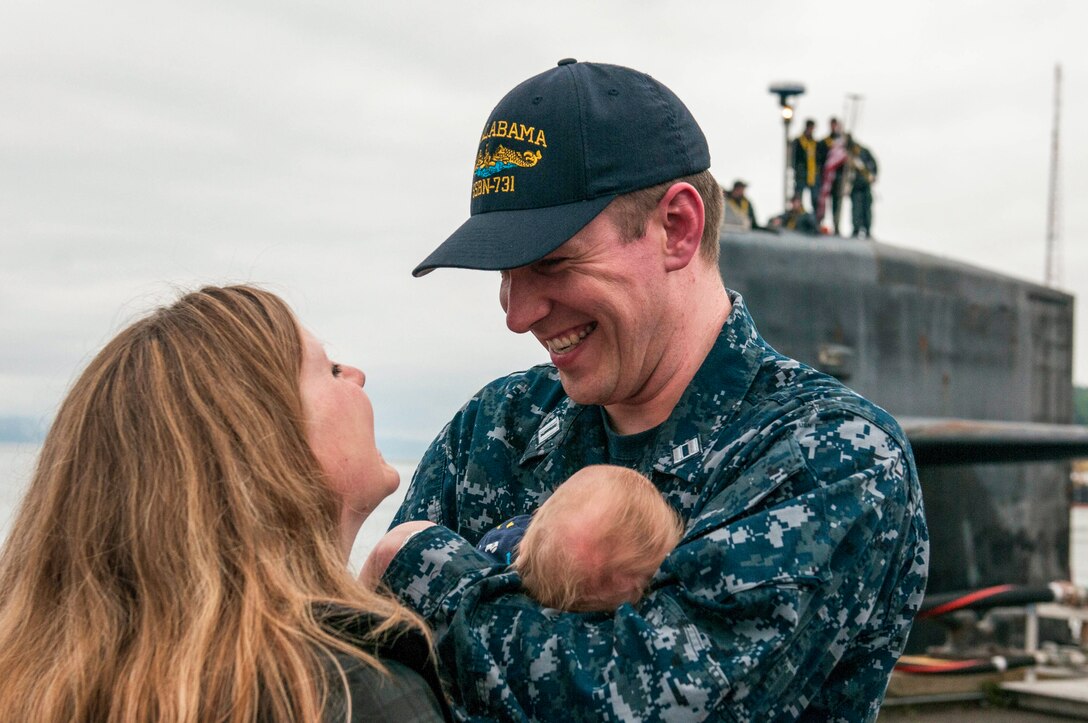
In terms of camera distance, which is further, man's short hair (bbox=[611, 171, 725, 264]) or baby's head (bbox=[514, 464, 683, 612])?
man's short hair (bbox=[611, 171, 725, 264])

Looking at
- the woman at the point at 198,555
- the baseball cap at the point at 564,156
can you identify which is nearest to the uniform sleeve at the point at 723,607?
the woman at the point at 198,555

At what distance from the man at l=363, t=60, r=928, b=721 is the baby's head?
0.09 m

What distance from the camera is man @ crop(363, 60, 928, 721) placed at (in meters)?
2.12

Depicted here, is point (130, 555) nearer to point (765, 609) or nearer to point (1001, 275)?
point (765, 609)

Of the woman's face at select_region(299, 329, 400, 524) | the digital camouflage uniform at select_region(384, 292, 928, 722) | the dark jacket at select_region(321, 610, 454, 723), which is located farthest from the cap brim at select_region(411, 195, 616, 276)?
the dark jacket at select_region(321, 610, 454, 723)

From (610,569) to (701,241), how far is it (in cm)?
78

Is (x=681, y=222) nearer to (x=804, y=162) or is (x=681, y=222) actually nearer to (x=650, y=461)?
(x=650, y=461)

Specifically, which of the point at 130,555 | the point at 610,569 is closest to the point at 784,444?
the point at 610,569

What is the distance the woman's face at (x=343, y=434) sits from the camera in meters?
2.29

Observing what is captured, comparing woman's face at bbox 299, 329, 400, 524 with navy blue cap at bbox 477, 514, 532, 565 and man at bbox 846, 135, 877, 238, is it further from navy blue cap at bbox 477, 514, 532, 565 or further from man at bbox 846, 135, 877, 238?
man at bbox 846, 135, 877, 238

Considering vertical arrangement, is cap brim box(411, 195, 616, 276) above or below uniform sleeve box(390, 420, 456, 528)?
above

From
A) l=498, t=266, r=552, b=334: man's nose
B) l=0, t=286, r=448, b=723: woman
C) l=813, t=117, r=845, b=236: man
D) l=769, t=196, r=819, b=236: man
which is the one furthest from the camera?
l=813, t=117, r=845, b=236: man

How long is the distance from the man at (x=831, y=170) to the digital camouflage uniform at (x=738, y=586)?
37.2ft

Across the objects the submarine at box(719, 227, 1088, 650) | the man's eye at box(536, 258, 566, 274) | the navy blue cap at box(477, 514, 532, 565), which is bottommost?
the submarine at box(719, 227, 1088, 650)
